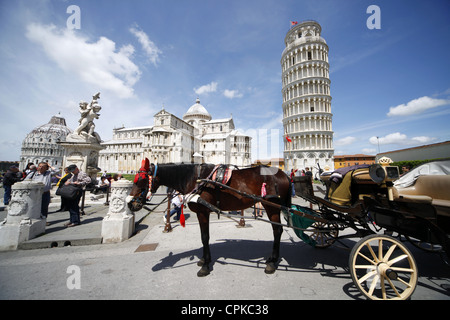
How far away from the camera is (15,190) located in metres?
4.40

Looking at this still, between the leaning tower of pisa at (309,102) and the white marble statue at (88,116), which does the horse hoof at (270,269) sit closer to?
the white marble statue at (88,116)

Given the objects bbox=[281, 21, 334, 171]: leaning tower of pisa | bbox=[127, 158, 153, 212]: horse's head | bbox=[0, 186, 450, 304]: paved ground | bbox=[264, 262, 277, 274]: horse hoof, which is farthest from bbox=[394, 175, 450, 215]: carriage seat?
bbox=[281, 21, 334, 171]: leaning tower of pisa

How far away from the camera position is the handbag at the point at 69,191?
18.6 feet

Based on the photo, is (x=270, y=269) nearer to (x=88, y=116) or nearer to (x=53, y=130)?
(x=88, y=116)

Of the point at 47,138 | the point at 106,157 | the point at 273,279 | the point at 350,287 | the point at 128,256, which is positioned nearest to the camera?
the point at 350,287

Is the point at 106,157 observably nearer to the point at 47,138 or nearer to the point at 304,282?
the point at 47,138

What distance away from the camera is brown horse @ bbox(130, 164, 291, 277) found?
3584 mm

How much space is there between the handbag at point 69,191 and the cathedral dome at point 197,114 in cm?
7006

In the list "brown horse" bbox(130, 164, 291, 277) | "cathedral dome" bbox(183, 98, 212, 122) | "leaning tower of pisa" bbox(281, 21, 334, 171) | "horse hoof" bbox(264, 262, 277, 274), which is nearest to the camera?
"horse hoof" bbox(264, 262, 277, 274)

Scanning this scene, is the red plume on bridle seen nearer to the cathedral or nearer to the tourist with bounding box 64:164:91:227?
the tourist with bounding box 64:164:91:227

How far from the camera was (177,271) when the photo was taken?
3.35m

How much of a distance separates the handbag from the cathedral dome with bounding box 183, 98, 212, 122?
70056 mm

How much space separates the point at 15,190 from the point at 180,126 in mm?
62217

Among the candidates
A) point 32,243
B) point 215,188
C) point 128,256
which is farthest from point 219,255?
point 32,243
